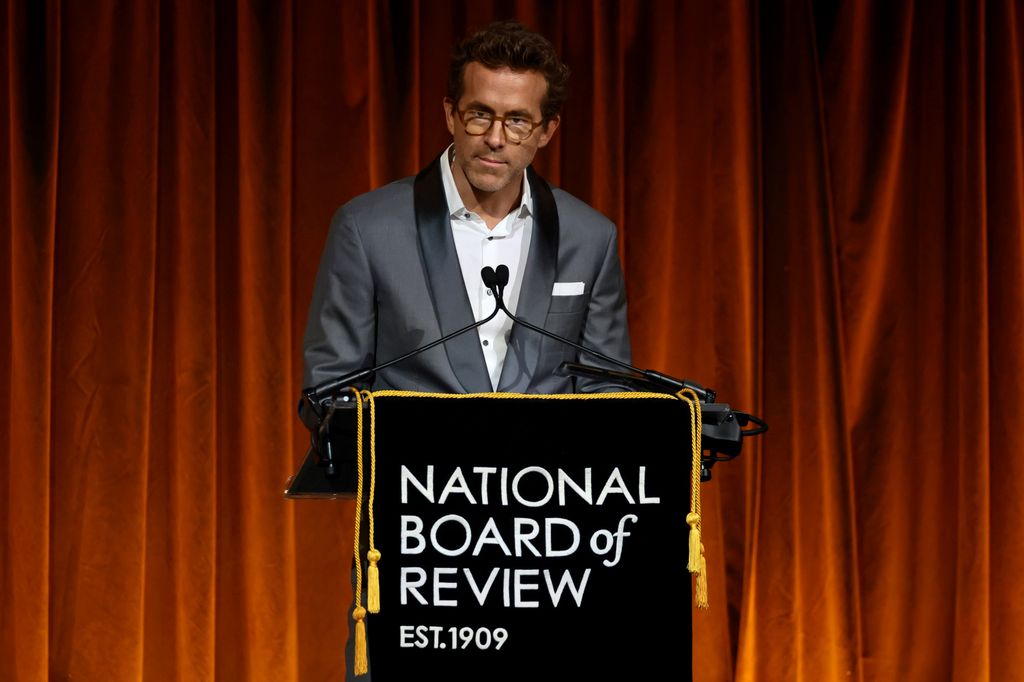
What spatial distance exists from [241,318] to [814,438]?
4.89 ft

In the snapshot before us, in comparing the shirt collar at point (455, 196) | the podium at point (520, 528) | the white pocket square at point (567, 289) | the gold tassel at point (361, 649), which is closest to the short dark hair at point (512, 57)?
the shirt collar at point (455, 196)

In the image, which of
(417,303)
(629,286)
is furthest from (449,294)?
(629,286)

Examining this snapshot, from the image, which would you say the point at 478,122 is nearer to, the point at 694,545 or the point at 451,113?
the point at 451,113

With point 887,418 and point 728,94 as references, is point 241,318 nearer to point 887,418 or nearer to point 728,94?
point 728,94

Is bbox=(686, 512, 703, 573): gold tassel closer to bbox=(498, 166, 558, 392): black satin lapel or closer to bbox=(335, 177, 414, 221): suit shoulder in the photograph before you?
bbox=(498, 166, 558, 392): black satin lapel

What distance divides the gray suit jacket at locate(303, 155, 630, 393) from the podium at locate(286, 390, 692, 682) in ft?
0.87

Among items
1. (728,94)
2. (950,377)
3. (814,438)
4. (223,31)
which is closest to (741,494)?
(814,438)

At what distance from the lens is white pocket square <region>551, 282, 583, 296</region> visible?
2068 millimetres

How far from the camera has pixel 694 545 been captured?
173 cm

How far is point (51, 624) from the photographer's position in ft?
9.77

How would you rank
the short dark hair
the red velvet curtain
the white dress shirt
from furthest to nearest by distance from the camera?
the red velvet curtain, the white dress shirt, the short dark hair

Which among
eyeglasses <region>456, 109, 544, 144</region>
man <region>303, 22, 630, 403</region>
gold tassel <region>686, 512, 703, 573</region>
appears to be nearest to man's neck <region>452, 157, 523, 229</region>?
man <region>303, 22, 630, 403</region>

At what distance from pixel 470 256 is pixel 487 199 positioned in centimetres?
10

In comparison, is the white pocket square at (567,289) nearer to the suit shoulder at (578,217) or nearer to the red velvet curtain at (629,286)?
the suit shoulder at (578,217)
